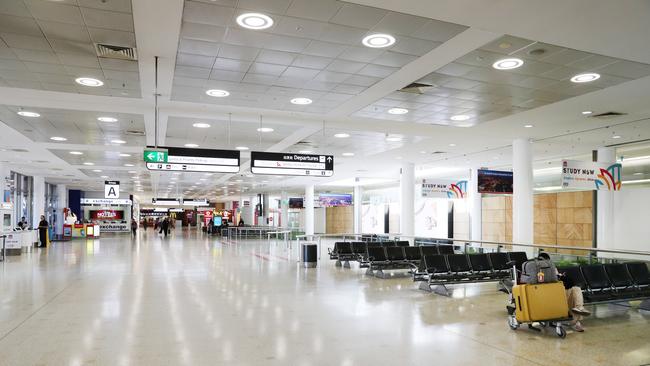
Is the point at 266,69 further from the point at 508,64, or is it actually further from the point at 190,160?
the point at 190,160

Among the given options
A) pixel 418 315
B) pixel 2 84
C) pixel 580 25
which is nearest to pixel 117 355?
pixel 418 315

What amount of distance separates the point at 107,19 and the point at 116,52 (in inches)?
48.4

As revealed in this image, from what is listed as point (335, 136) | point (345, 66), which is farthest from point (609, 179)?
point (345, 66)

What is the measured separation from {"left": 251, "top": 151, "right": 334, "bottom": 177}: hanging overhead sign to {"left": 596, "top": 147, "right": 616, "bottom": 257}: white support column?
10.0 meters

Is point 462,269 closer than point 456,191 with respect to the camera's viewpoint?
Yes

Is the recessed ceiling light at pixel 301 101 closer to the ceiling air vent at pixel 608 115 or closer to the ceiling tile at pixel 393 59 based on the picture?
the ceiling tile at pixel 393 59

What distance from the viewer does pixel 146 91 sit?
30.1 feet

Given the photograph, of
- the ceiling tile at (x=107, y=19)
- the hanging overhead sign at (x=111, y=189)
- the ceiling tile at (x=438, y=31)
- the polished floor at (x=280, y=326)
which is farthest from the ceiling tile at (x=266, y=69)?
the hanging overhead sign at (x=111, y=189)

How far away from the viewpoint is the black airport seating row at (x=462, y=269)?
10.2 m

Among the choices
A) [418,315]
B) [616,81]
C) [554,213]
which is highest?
[616,81]

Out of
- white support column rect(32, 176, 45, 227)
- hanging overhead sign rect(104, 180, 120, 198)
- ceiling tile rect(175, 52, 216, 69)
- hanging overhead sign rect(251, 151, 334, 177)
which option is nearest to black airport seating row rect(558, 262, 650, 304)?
hanging overhead sign rect(251, 151, 334, 177)

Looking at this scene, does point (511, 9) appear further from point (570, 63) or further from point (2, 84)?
point (2, 84)

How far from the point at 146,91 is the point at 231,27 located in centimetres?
389

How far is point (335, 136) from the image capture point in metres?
14.4
